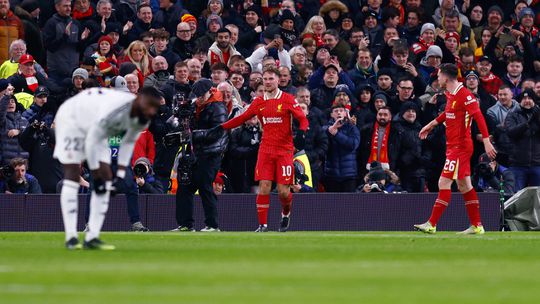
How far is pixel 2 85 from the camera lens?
2628 centimetres

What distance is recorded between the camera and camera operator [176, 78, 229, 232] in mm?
23578

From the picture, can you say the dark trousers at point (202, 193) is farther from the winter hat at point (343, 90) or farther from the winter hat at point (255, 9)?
the winter hat at point (255, 9)

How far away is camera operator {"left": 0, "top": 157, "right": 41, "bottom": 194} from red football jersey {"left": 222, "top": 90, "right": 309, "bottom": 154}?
4.34 m

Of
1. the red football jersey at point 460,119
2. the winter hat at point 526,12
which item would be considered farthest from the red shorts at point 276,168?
the winter hat at point 526,12

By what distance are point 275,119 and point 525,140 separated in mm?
6251

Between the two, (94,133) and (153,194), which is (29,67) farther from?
(94,133)

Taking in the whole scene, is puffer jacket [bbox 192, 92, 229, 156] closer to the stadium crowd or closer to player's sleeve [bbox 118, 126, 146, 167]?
the stadium crowd

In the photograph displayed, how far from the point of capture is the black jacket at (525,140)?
26781 mm

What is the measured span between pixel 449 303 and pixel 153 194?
15.5 meters

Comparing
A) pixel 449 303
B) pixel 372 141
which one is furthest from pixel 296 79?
pixel 449 303

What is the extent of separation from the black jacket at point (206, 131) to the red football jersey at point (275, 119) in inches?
23.8

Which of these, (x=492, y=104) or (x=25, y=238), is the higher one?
(x=492, y=104)

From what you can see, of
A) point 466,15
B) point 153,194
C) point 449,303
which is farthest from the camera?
point 466,15

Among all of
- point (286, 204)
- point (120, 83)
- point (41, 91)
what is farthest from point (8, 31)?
point (286, 204)
